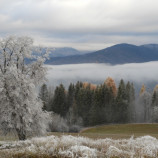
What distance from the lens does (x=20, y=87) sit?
21.3 metres

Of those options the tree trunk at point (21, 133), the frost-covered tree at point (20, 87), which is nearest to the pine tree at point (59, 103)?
the frost-covered tree at point (20, 87)

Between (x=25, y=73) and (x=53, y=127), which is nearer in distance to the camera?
(x=25, y=73)

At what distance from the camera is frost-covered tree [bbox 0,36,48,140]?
21.2m

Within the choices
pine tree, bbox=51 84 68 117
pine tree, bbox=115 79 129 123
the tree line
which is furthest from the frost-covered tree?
pine tree, bbox=51 84 68 117

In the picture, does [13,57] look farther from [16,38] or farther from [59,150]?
[59,150]

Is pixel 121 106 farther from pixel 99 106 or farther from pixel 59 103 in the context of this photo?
pixel 59 103

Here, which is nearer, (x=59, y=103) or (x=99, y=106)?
(x=99, y=106)

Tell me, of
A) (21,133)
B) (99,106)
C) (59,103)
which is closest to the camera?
(21,133)

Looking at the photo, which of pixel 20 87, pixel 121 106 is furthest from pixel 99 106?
pixel 20 87

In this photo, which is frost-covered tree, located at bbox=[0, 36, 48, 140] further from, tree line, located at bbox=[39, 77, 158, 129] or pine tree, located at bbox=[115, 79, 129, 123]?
pine tree, located at bbox=[115, 79, 129, 123]

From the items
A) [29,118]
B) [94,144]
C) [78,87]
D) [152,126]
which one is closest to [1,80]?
[29,118]

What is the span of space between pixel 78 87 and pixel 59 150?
77150mm

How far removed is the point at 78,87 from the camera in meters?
84.6

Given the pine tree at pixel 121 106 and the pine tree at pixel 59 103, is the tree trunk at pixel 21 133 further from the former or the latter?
the pine tree at pixel 59 103
